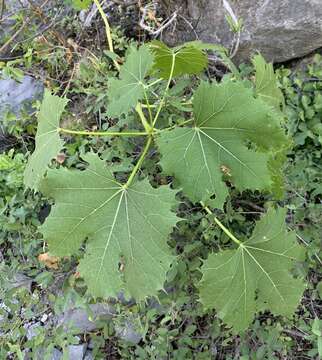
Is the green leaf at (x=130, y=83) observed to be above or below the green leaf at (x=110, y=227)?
above

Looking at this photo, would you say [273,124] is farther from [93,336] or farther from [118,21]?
[118,21]

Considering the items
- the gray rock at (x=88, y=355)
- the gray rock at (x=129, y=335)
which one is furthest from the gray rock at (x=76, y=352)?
the gray rock at (x=129, y=335)

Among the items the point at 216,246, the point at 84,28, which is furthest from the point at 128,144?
the point at 84,28

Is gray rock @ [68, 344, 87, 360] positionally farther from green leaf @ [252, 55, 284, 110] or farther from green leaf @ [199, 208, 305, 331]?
green leaf @ [252, 55, 284, 110]

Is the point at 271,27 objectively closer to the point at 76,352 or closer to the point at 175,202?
the point at 175,202

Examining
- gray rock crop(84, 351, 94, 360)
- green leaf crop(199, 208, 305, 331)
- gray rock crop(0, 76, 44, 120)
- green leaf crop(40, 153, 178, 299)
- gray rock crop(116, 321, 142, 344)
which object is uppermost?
green leaf crop(40, 153, 178, 299)

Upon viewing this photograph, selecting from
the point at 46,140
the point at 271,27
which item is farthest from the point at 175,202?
the point at 271,27

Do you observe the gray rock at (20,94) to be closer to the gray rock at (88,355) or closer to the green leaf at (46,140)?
the green leaf at (46,140)

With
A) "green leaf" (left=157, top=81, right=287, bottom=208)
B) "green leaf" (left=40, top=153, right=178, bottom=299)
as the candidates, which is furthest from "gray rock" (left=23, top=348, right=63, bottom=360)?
"green leaf" (left=157, top=81, right=287, bottom=208)
